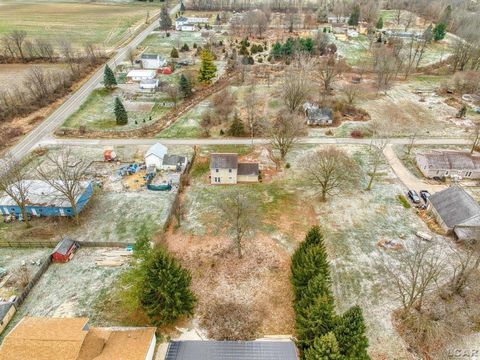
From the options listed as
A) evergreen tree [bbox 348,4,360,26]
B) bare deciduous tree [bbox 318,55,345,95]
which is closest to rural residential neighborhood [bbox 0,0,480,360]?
bare deciduous tree [bbox 318,55,345,95]

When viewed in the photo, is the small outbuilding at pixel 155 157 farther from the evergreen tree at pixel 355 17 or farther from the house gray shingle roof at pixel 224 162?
the evergreen tree at pixel 355 17

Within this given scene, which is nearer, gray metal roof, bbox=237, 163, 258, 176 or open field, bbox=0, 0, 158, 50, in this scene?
gray metal roof, bbox=237, 163, 258, 176

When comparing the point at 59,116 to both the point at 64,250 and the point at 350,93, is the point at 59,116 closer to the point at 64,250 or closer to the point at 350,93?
the point at 64,250

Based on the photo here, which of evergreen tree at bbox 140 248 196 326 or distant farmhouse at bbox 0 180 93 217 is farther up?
evergreen tree at bbox 140 248 196 326

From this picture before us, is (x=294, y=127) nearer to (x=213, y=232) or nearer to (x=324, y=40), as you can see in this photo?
(x=213, y=232)

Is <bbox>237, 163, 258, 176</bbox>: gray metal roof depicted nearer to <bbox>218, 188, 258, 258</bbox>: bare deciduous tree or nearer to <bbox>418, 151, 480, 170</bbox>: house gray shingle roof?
<bbox>218, 188, 258, 258</bbox>: bare deciduous tree
